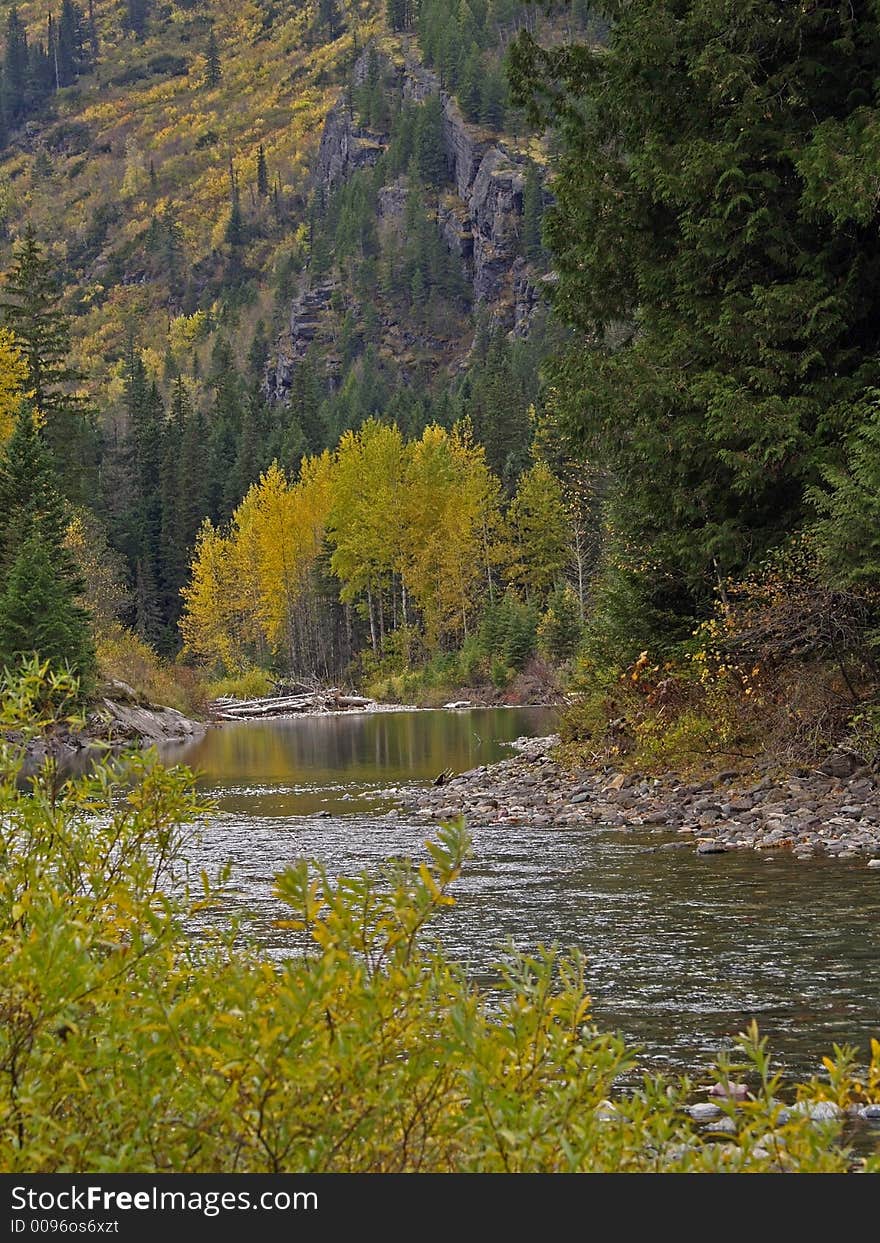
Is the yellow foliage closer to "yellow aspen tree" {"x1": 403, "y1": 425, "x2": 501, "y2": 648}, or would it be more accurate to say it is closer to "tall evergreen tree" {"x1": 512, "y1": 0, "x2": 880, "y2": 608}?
"yellow aspen tree" {"x1": 403, "y1": 425, "x2": 501, "y2": 648}

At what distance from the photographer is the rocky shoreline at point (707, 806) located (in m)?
11.6

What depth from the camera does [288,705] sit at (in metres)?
54.4

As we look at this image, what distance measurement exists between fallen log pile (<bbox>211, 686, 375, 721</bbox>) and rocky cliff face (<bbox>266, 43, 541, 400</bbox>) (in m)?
73.2

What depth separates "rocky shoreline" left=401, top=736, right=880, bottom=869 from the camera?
11.6 meters

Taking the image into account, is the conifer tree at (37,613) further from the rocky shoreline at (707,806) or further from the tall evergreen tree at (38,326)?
the tall evergreen tree at (38,326)

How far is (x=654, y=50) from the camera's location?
15.1 meters

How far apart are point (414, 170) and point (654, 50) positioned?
135456mm

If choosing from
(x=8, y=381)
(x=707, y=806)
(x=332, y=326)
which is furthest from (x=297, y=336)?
(x=707, y=806)

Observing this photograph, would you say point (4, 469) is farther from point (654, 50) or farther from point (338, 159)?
point (338, 159)

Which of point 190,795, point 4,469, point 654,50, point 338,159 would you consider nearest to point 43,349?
point 4,469

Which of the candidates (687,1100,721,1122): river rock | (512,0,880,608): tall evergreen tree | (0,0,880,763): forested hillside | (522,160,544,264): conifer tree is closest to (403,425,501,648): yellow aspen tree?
(0,0,880,763): forested hillside

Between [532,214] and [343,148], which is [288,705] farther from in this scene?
[343,148]

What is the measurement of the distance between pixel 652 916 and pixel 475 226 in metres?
136

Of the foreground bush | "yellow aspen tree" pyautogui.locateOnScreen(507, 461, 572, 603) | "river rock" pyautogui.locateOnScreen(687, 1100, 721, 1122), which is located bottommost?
"yellow aspen tree" pyautogui.locateOnScreen(507, 461, 572, 603)
